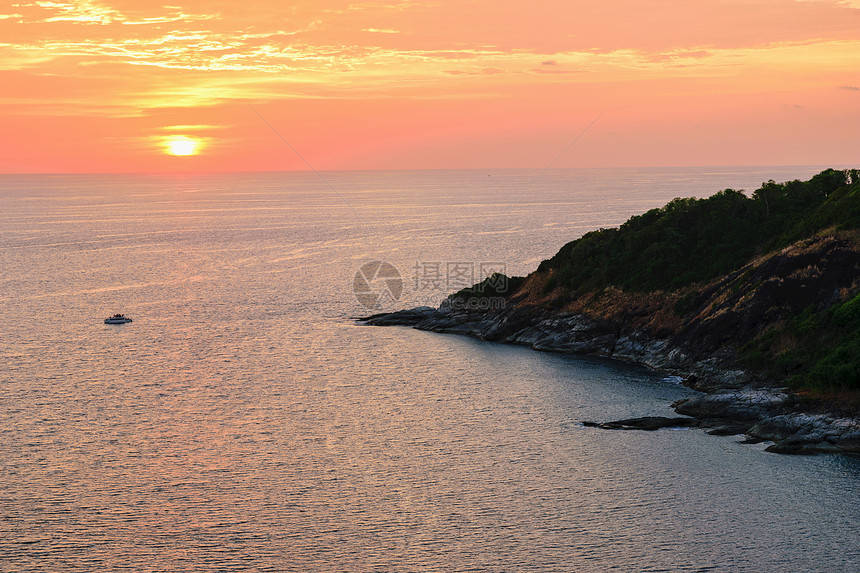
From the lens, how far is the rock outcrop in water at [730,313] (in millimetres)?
65438

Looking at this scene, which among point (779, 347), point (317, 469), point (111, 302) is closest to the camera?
point (317, 469)

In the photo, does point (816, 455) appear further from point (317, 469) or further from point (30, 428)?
point (30, 428)

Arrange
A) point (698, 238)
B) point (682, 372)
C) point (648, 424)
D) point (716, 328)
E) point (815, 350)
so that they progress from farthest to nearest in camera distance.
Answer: point (698, 238), point (716, 328), point (682, 372), point (815, 350), point (648, 424)

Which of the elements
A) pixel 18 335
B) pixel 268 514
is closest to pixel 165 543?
pixel 268 514

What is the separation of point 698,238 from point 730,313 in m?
22.5

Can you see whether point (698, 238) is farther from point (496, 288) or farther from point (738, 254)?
point (496, 288)

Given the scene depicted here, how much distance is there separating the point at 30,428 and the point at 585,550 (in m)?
46.4

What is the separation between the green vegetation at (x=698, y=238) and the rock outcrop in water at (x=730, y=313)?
0.22m

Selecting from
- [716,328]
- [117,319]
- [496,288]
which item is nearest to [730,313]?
[716,328]

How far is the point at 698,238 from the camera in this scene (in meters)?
103

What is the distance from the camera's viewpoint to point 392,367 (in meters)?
88.0

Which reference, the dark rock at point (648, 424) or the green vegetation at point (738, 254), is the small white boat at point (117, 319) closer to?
the green vegetation at point (738, 254)

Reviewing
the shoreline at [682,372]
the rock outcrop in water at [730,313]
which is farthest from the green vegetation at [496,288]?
the shoreline at [682,372]

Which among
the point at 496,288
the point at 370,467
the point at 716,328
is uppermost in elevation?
the point at 716,328
